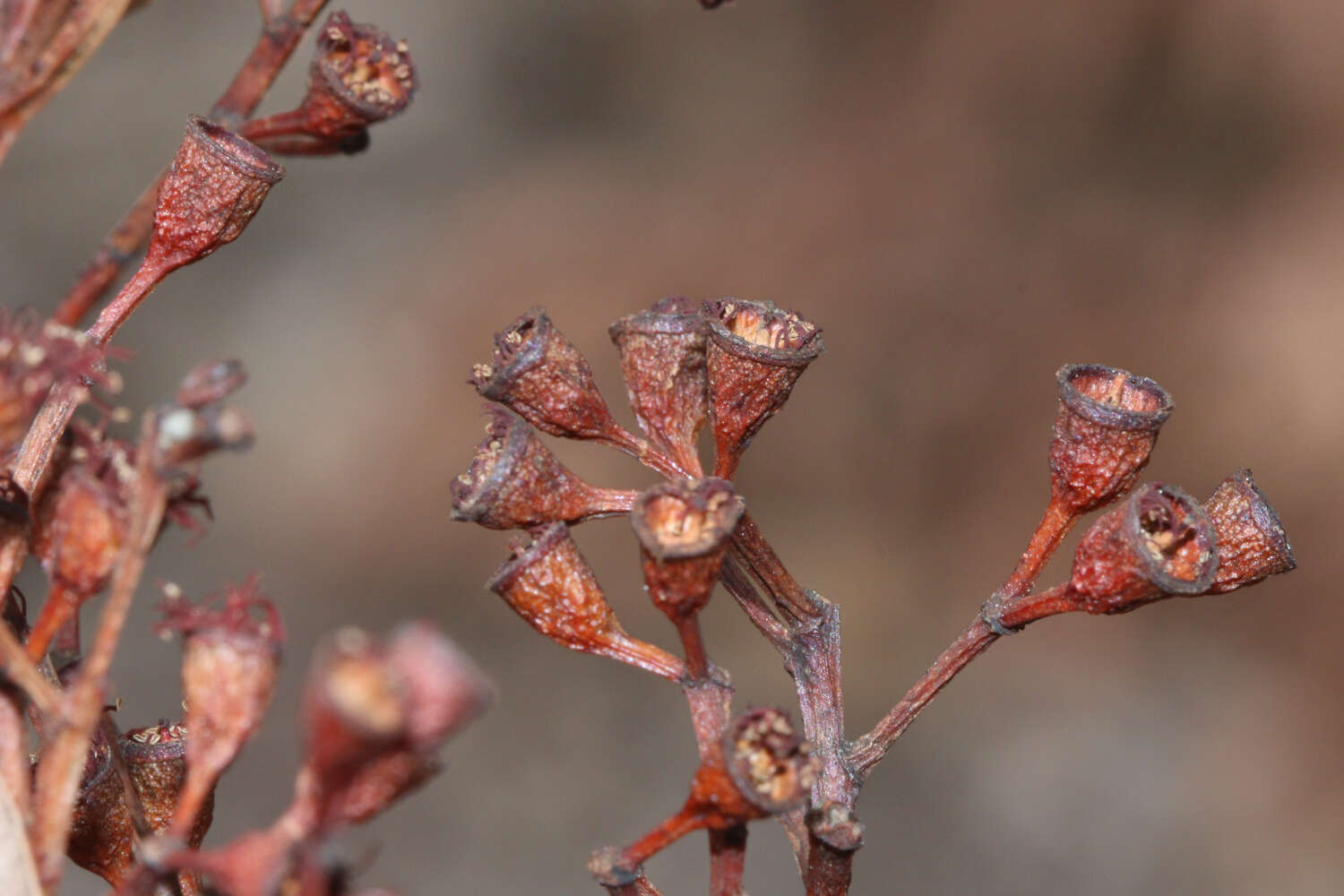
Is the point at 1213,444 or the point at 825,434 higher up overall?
the point at 1213,444

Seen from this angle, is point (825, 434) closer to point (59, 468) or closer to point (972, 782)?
point (972, 782)

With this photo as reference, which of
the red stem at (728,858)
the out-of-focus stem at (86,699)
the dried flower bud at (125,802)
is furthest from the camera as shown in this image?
the dried flower bud at (125,802)

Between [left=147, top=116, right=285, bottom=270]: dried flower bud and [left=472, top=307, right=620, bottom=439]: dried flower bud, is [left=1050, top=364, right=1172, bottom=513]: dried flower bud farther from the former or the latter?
[left=147, top=116, right=285, bottom=270]: dried flower bud

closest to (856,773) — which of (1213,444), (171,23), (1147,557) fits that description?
(1147,557)

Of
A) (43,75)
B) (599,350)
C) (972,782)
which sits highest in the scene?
(43,75)

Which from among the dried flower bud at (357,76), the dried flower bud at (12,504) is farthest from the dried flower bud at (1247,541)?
the dried flower bud at (12,504)

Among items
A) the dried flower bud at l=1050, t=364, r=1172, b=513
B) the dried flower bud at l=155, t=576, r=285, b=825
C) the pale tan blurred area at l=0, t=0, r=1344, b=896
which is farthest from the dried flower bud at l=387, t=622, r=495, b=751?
the pale tan blurred area at l=0, t=0, r=1344, b=896

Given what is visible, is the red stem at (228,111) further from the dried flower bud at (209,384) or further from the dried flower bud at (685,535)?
the dried flower bud at (685,535)
